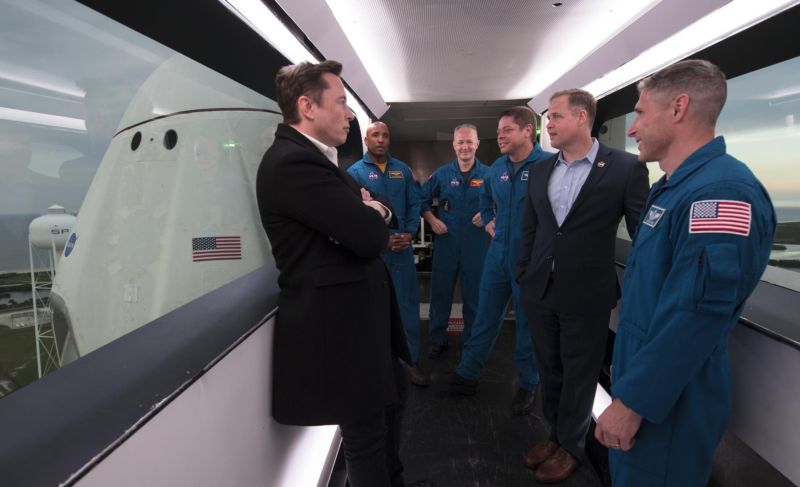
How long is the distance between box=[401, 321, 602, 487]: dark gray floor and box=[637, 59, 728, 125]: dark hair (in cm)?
169

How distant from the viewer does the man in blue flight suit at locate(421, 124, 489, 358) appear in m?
3.32

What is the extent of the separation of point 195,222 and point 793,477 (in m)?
2.65

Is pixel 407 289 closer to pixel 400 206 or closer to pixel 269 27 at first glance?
pixel 400 206

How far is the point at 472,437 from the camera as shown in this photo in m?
2.26

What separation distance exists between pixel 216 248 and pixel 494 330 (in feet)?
5.73

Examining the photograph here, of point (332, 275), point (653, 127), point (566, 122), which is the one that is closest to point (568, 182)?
point (566, 122)

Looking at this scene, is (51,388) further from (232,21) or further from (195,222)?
(195,222)

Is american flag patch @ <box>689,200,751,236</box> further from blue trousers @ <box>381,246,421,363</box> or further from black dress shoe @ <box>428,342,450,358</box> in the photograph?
black dress shoe @ <box>428,342,450,358</box>

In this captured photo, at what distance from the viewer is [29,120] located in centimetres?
86

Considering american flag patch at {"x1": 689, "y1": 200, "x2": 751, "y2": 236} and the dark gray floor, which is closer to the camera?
american flag patch at {"x1": 689, "y1": 200, "x2": 751, "y2": 236}

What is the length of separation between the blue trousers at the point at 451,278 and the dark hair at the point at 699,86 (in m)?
2.31

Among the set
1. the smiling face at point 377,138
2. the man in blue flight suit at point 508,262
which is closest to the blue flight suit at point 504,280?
the man in blue flight suit at point 508,262

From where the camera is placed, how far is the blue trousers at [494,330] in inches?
99.5

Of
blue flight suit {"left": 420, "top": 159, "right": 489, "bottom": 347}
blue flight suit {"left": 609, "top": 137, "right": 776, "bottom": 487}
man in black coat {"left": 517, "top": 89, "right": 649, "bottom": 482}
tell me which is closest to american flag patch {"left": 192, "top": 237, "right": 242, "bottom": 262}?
blue flight suit {"left": 420, "top": 159, "right": 489, "bottom": 347}
